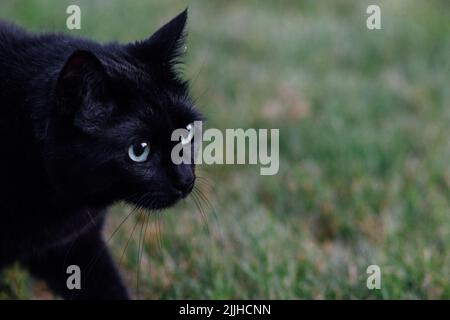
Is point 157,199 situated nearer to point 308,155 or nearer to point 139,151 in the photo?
point 139,151

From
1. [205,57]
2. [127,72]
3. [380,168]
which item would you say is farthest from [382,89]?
[127,72]

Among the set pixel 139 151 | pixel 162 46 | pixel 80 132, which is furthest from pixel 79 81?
pixel 162 46

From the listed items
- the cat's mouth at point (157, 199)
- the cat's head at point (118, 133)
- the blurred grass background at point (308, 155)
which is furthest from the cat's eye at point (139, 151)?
the blurred grass background at point (308, 155)

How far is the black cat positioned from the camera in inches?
79.9

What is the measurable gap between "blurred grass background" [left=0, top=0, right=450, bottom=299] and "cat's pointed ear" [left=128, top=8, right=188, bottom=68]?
2.52 feet

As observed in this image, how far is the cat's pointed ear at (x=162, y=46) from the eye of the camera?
2.27m

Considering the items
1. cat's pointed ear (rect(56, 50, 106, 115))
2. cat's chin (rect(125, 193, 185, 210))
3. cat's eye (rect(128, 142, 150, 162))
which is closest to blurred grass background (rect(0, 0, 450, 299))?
cat's chin (rect(125, 193, 185, 210))

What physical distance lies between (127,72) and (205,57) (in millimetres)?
2977

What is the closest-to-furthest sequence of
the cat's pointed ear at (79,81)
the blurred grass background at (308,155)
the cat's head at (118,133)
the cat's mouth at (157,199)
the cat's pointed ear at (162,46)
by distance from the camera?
the cat's pointed ear at (79,81) < the cat's head at (118,133) < the cat's mouth at (157,199) < the cat's pointed ear at (162,46) < the blurred grass background at (308,155)

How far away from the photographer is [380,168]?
152 inches

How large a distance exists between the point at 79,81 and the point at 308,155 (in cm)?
234

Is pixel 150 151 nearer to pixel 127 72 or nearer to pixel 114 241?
pixel 127 72

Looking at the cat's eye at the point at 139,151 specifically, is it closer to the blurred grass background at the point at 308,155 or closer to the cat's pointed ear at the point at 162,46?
the cat's pointed ear at the point at 162,46

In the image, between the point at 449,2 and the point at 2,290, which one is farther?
the point at 449,2
